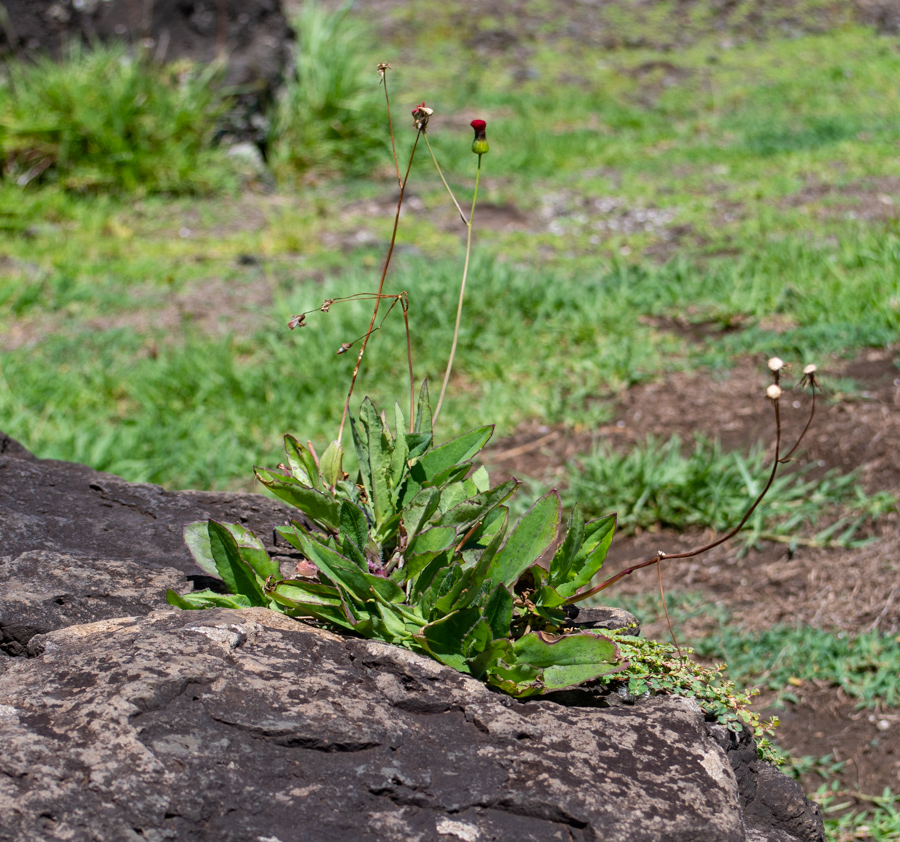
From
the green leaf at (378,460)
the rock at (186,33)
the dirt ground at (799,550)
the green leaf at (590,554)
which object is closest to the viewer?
the green leaf at (590,554)

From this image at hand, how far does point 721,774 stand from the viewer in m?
1.25

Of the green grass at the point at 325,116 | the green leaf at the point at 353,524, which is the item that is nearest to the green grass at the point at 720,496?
the green leaf at the point at 353,524

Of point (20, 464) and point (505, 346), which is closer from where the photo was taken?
point (20, 464)

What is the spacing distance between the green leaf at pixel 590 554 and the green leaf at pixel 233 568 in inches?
21.7

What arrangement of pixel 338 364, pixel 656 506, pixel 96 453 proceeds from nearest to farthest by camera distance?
pixel 656 506 < pixel 96 453 < pixel 338 364

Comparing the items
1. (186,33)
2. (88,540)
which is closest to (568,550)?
(88,540)

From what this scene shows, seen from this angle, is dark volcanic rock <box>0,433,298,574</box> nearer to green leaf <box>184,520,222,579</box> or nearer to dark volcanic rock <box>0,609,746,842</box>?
green leaf <box>184,520,222,579</box>

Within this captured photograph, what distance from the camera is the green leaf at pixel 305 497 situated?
153cm

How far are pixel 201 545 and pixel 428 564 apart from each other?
42cm

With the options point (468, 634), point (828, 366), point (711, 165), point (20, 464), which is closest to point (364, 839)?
point (468, 634)

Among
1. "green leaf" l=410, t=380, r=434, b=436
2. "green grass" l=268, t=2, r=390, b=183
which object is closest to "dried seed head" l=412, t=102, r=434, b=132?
"green leaf" l=410, t=380, r=434, b=436

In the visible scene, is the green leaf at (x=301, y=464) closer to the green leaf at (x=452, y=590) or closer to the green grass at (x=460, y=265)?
the green leaf at (x=452, y=590)

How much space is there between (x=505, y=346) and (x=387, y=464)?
2.36m

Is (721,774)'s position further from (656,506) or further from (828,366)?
(828,366)
